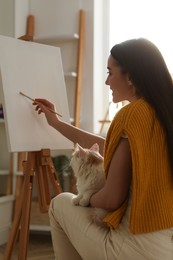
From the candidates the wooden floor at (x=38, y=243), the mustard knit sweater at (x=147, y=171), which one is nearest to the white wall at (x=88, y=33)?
the wooden floor at (x=38, y=243)

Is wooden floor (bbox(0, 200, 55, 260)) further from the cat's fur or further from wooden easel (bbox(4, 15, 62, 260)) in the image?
the cat's fur

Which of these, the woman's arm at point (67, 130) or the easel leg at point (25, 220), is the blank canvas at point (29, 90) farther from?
the easel leg at point (25, 220)

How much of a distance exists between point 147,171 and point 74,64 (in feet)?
6.15

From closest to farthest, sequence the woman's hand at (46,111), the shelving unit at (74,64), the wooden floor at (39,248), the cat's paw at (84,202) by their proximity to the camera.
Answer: the cat's paw at (84,202), the woman's hand at (46,111), the wooden floor at (39,248), the shelving unit at (74,64)

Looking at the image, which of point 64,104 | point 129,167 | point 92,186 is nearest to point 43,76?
point 64,104

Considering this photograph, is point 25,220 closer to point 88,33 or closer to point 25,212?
point 25,212

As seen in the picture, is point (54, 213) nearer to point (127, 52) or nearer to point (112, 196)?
point (112, 196)

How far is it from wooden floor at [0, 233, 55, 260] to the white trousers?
0.97 m

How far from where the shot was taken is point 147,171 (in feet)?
3.70

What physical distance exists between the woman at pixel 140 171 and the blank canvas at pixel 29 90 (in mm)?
750

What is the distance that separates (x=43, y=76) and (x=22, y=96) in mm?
247

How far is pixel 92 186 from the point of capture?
4.57 feet

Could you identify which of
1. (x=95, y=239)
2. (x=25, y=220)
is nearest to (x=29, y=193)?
(x=25, y=220)

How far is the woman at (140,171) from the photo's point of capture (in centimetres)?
112
